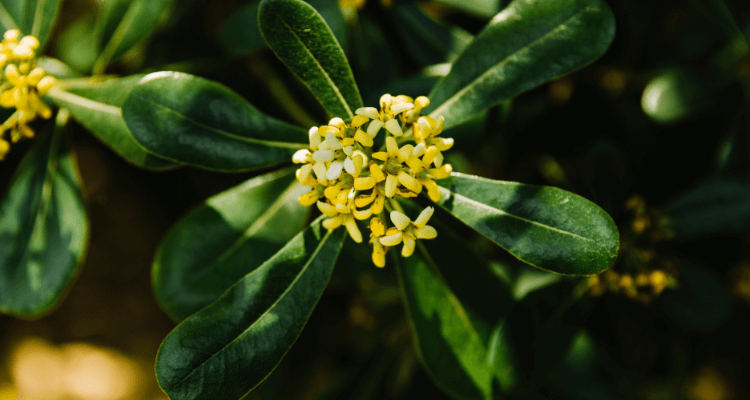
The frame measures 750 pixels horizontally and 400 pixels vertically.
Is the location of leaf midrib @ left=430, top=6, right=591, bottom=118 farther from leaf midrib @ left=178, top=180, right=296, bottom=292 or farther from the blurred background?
leaf midrib @ left=178, top=180, right=296, bottom=292

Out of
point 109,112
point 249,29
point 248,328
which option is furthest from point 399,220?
point 249,29

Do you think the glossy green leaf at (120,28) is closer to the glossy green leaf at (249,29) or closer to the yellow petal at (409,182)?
the glossy green leaf at (249,29)

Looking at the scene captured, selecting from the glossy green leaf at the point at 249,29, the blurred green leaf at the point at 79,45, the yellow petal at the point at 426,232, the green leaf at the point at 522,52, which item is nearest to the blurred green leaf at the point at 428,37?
the glossy green leaf at the point at 249,29

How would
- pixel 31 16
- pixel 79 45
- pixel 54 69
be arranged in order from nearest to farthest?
1. pixel 31 16
2. pixel 54 69
3. pixel 79 45

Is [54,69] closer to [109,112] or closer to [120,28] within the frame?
[120,28]

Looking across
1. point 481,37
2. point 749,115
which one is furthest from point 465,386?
point 749,115

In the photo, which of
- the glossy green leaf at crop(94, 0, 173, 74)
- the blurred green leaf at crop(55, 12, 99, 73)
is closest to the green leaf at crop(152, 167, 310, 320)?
the glossy green leaf at crop(94, 0, 173, 74)
